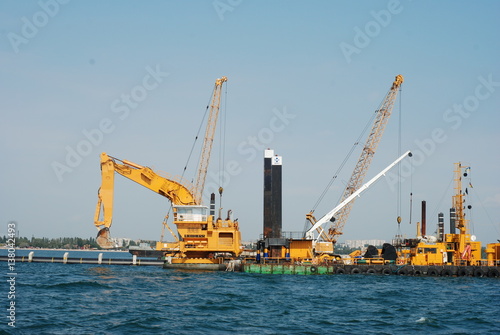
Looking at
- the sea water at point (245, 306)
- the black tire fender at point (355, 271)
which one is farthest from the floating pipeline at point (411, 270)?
the sea water at point (245, 306)

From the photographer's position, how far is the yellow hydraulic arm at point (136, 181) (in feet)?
235

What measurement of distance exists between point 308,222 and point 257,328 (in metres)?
60.2

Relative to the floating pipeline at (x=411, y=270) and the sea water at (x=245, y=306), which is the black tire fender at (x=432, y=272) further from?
the sea water at (x=245, y=306)

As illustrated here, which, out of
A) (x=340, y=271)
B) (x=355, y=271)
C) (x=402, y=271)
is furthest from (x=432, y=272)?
(x=340, y=271)

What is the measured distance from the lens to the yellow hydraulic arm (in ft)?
235

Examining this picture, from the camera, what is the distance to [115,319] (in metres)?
30.8

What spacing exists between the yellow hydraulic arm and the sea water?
15561mm

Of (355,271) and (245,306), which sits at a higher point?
(245,306)

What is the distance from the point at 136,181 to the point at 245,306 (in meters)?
38.9

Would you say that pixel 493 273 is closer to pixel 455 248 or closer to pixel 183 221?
pixel 455 248

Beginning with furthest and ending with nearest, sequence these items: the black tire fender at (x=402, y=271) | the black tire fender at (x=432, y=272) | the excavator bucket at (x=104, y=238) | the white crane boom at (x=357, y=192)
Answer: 1. the white crane boom at (x=357, y=192)
2. the excavator bucket at (x=104, y=238)
3. the black tire fender at (x=402, y=271)
4. the black tire fender at (x=432, y=272)

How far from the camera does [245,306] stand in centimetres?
3753

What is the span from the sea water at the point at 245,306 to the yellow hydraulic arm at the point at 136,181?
15561 millimetres

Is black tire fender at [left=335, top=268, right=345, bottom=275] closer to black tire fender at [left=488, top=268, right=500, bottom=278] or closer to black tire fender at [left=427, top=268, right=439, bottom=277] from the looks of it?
black tire fender at [left=427, top=268, right=439, bottom=277]
